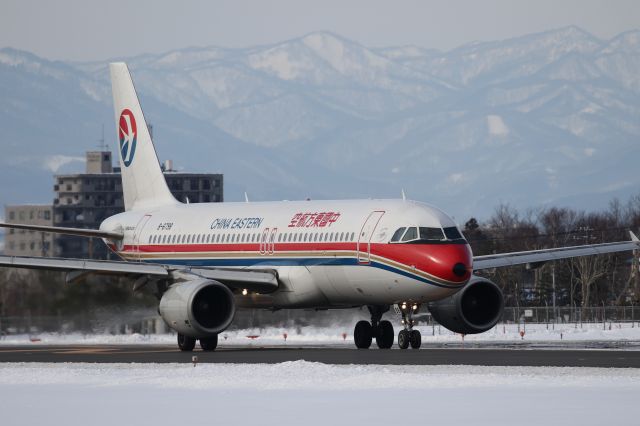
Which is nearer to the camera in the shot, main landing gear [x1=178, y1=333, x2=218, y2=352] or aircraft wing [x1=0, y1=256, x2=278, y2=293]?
aircraft wing [x1=0, y1=256, x2=278, y2=293]

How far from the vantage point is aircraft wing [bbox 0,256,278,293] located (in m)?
45.8

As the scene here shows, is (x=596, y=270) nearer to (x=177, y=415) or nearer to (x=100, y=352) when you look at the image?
(x=100, y=352)

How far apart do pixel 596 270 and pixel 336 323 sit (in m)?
79.3

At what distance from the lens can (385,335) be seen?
47.5 metres

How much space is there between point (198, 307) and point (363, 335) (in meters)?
5.42

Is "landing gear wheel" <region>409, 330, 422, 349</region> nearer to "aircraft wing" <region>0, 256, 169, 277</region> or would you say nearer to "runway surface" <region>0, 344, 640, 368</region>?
"runway surface" <region>0, 344, 640, 368</region>

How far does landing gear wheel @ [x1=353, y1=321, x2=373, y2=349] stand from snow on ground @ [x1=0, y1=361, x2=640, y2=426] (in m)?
12.6

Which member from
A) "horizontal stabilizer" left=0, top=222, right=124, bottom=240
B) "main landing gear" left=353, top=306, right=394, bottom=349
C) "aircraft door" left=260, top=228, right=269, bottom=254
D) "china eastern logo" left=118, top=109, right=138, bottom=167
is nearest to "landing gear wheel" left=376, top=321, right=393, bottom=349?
"main landing gear" left=353, top=306, right=394, bottom=349

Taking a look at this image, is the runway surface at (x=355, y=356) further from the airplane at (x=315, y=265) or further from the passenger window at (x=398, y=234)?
the passenger window at (x=398, y=234)

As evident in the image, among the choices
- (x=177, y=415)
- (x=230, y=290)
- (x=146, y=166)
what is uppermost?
(x=146, y=166)

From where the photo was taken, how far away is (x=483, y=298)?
47.8 m

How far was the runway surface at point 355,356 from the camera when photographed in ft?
120

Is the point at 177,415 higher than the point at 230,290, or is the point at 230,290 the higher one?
the point at 230,290

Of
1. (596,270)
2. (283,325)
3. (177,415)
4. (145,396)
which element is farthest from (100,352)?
(596,270)
